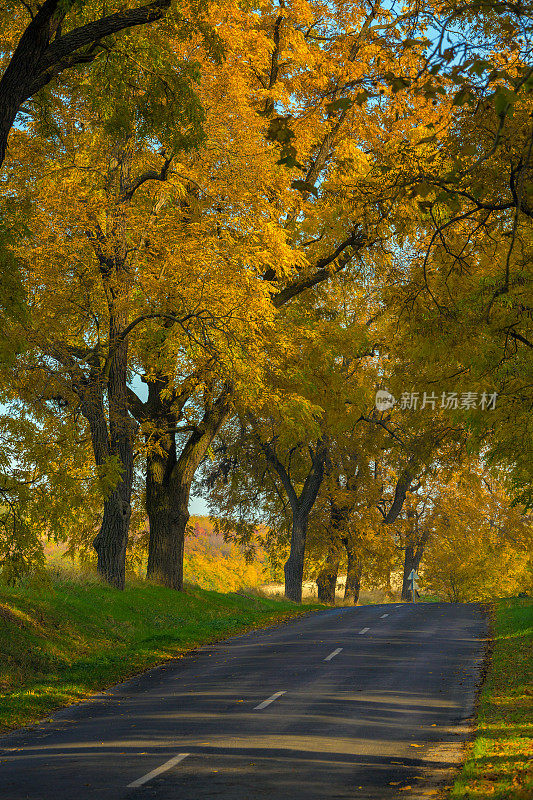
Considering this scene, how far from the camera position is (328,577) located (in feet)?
144

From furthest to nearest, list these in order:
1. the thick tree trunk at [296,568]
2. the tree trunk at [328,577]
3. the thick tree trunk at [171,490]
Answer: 1. the tree trunk at [328,577]
2. the thick tree trunk at [296,568]
3. the thick tree trunk at [171,490]

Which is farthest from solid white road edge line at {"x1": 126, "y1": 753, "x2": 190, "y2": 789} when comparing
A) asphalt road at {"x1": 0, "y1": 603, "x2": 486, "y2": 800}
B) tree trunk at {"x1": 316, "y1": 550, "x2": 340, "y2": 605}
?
tree trunk at {"x1": 316, "y1": 550, "x2": 340, "y2": 605}

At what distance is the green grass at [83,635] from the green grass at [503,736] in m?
6.22

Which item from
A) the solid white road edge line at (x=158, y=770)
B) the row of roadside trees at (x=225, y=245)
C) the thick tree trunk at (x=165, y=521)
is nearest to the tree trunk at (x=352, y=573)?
the row of roadside trees at (x=225, y=245)

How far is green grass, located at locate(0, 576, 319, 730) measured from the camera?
13500 mm

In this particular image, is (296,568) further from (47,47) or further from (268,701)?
(47,47)

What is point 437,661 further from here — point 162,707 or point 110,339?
point 110,339

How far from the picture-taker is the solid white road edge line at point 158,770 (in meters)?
8.02

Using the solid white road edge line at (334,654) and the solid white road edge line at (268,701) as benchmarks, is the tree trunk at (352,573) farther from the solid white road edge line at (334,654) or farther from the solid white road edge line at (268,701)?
the solid white road edge line at (268,701)

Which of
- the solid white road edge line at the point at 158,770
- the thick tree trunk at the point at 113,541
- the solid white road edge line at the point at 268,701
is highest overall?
the thick tree trunk at the point at 113,541

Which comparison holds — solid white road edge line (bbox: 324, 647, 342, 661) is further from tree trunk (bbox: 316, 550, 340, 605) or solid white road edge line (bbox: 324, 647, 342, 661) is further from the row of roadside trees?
tree trunk (bbox: 316, 550, 340, 605)

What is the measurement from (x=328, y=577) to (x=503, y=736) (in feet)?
114

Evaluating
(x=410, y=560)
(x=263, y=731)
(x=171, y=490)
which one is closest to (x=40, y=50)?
(x=263, y=731)

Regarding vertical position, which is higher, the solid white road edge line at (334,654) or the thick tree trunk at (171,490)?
the thick tree trunk at (171,490)
